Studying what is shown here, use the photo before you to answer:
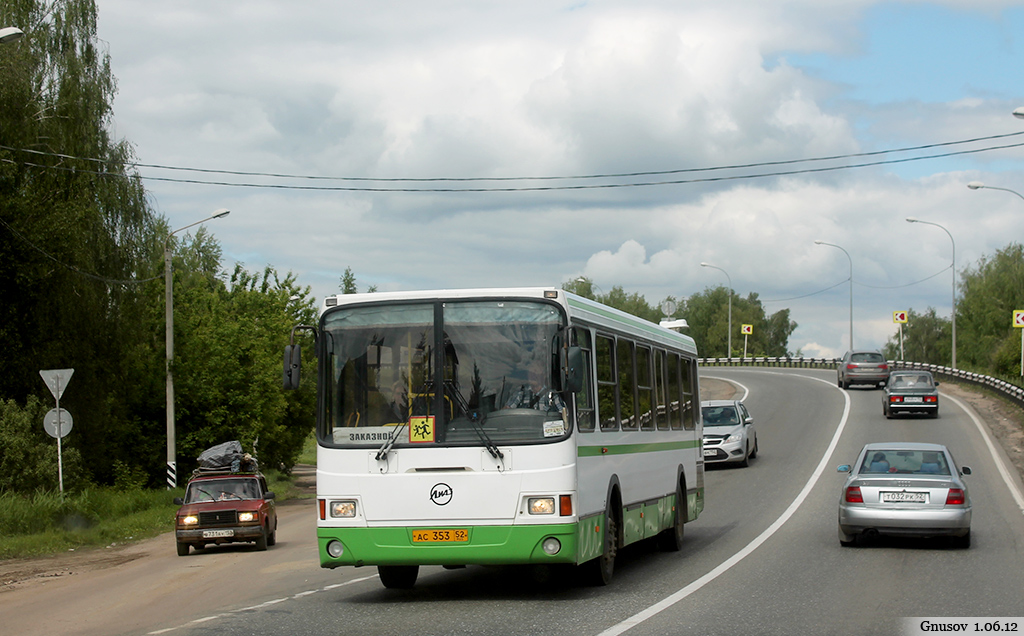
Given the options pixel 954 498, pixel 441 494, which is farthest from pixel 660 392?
pixel 441 494

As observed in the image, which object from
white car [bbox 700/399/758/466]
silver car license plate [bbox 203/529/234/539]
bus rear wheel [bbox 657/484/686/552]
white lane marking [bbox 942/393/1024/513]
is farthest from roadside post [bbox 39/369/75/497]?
white lane marking [bbox 942/393/1024/513]

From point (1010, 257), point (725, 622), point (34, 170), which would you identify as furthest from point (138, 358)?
point (1010, 257)

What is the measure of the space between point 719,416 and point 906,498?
55.4 feet

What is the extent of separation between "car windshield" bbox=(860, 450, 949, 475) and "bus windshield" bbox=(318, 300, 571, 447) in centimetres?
727

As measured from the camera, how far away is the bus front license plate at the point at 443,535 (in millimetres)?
11047

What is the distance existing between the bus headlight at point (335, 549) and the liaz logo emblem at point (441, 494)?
3.23ft

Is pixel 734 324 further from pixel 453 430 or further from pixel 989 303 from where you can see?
pixel 453 430

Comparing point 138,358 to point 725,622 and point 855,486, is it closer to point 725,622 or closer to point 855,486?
point 855,486

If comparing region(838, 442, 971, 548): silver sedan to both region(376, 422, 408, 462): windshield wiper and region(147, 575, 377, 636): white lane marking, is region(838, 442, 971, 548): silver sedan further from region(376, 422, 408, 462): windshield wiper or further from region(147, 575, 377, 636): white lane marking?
region(376, 422, 408, 462): windshield wiper

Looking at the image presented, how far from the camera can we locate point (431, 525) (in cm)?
1109

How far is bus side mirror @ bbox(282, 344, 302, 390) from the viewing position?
35.5ft

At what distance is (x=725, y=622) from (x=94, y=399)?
87.3 feet

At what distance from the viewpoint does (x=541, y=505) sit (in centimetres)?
1098

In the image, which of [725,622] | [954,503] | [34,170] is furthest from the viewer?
[34,170]
